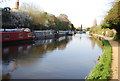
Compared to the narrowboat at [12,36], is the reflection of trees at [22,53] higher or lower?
lower

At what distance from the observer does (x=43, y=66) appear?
10.1 m

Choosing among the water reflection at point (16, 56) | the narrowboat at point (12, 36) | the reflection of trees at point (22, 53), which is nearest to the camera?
the water reflection at point (16, 56)

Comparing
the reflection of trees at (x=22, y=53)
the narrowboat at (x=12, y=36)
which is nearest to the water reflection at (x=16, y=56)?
the reflection of trees at (x=22, y=53)

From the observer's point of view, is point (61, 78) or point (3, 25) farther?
point (3, 25)

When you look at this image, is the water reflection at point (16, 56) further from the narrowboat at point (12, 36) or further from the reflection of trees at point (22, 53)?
the narrowboat at point (12, 36)

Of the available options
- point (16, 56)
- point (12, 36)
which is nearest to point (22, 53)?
point (16, 56)

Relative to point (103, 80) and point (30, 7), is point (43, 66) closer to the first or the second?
point (103, 80)

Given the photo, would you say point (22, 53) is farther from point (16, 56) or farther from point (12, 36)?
point (12, 36)

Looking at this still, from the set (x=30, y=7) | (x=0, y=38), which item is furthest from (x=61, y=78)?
(x=30, y=7)

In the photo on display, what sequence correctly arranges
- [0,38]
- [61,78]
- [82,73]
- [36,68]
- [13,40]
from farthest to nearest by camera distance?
1. [13,40]
2. [0,38]
3. [36,68]
4. [82,73]
5. [61,78]

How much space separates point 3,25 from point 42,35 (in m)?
10.2

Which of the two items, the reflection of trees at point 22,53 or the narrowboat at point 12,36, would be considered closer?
the reflection of trees at point 22,53

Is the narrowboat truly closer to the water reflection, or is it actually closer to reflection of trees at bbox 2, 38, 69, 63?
the water reflection

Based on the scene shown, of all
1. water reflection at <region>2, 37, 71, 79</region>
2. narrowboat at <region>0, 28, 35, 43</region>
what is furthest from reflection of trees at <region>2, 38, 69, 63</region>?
narrowboat at <region>0, 28, 35, 43</region>
